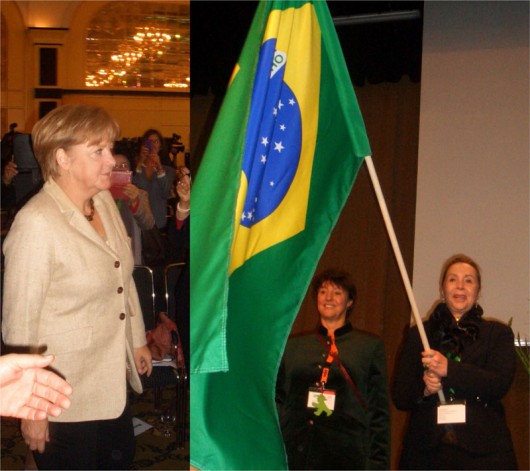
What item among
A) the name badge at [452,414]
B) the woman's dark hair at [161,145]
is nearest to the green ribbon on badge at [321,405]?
the name badge at [452,414]

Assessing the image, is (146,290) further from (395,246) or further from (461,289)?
(461,289)

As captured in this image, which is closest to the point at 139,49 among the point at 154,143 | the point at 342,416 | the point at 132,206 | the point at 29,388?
the point at 154,143

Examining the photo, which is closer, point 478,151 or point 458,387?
point 458,387

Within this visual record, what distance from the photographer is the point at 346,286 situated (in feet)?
8.24

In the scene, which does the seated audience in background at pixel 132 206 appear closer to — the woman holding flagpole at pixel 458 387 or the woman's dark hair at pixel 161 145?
the woman's dark hair at pixel 161 145

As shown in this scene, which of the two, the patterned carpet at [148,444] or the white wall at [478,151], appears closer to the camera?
the patterned carpet at [148,444]

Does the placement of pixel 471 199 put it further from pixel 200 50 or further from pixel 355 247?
pixel 200 50

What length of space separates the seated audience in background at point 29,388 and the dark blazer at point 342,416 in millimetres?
1242

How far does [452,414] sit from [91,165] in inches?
52.6

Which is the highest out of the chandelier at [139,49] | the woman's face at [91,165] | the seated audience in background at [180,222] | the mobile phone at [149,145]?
the chandelier at [139,49]

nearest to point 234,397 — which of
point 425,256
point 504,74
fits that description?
point 425,256

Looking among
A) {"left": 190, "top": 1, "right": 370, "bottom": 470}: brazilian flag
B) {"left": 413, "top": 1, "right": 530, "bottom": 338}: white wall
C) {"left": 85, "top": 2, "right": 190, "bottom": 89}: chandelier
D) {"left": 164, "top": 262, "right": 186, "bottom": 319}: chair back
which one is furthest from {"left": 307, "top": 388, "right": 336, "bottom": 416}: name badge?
{"left": 413, "top": 1, "right": 530, "bottom": 338}: white wall

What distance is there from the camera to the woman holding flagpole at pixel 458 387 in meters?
2.10

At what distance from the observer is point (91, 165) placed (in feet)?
4.63
